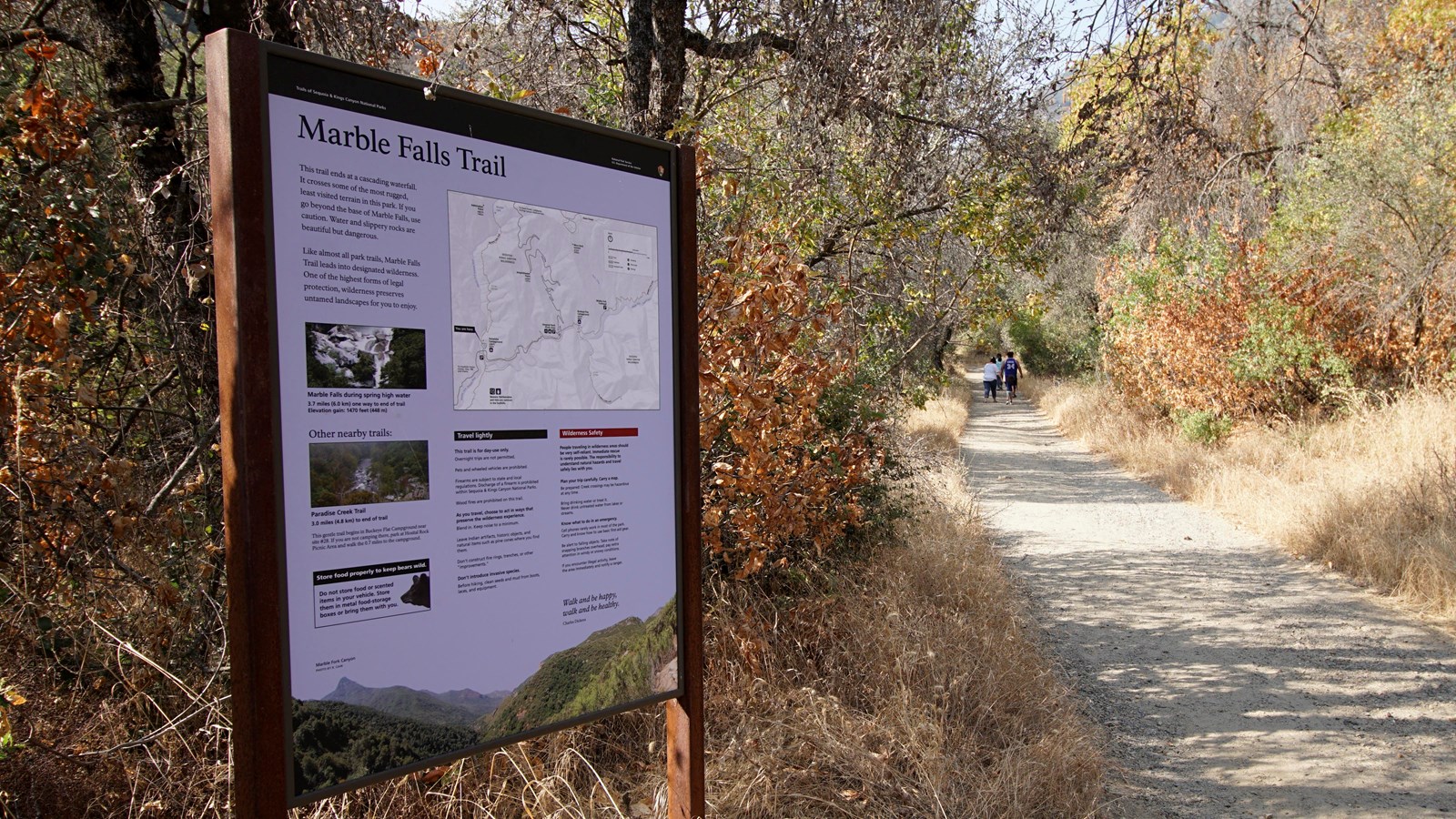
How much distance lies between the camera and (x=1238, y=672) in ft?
18.5

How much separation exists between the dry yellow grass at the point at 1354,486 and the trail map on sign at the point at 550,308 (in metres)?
6.68

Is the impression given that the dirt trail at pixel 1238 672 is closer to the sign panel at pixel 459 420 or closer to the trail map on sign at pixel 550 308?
the sign panel at pixel 459 420

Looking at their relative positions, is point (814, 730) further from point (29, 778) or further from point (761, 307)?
point (29, 778)

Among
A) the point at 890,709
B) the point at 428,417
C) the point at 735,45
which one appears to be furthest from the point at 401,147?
the point at 735,45

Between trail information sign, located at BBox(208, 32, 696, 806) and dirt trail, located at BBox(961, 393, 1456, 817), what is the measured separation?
3.11m

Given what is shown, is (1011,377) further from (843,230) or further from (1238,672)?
(1238,672)

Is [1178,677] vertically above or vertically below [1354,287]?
below

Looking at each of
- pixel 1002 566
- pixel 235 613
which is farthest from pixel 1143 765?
pixel 235 613

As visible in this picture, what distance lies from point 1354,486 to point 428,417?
929cm

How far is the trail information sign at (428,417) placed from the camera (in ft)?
6.15

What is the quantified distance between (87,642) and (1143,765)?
15.6 feet

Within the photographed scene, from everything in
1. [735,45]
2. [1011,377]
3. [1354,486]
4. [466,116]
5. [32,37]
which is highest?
[735,45]

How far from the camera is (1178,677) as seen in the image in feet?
18.4

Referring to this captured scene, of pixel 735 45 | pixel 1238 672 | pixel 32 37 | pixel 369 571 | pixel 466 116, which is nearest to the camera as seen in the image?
pixel 369 571
